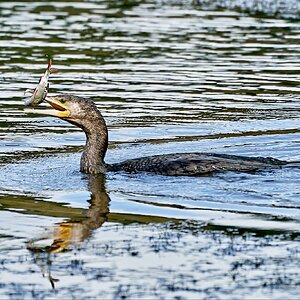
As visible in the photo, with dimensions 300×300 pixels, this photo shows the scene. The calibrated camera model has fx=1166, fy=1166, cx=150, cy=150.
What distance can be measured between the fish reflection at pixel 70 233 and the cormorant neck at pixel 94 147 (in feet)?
4.07

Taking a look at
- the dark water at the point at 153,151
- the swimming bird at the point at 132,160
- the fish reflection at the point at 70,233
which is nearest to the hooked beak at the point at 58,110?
the swimming bird at the point at 132,160

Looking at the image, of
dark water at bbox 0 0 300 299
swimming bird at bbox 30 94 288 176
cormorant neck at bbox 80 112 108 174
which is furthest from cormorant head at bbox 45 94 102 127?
dark water at bbox 0 0 300 299

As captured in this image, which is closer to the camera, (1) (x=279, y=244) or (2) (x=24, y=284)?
(2) (x=24, y=284)

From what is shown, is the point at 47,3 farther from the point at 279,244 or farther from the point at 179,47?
the point at 279,244

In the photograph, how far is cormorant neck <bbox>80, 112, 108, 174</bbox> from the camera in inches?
571

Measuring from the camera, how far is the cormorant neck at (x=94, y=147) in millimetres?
14516

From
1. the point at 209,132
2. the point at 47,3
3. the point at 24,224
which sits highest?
the point at 24,224

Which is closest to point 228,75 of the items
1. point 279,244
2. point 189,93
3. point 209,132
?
point 189,93

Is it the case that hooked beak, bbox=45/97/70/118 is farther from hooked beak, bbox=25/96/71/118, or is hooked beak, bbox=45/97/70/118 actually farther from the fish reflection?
the fish reflection

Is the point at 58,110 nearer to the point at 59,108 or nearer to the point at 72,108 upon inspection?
the point at 59,108

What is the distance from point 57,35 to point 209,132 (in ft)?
34.4

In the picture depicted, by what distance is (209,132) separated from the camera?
671 inches

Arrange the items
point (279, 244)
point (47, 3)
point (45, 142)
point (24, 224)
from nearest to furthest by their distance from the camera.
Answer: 1. point (279, 244)
2. point (24, 224)
3. point (45, 142)
4. point (47, 3)

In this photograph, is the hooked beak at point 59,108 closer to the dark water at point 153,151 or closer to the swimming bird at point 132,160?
the swimming bird at point 132,160
